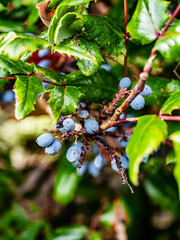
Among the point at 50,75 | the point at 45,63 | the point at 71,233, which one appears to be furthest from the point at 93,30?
the point at 71,233

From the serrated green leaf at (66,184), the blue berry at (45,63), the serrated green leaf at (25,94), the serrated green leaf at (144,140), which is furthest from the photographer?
the serrated green leaf at (66,184)

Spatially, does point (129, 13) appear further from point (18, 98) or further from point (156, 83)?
point (18, 98)

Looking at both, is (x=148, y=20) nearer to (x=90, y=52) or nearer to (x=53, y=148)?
(x=90, y=52)

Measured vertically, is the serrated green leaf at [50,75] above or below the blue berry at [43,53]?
above

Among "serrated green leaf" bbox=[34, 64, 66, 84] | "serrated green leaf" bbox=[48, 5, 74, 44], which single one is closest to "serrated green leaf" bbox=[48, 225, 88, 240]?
"serrated green leaf" bbox=[34, 64, 66, 84]

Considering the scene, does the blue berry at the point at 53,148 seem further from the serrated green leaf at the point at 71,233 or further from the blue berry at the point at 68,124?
the serrated green leaf at the point at 71,233

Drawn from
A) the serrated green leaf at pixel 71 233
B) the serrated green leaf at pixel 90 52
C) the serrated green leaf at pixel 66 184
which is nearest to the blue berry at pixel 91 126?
the serrated green leaf at pixel 90 52

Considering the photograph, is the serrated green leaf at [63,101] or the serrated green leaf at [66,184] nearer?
the serrated green leaf at [63,101]
